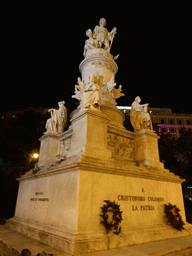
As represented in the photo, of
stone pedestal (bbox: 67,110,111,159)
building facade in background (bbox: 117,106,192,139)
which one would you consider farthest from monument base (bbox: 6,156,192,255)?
building facade in background (bbox: 117,106,192,139)

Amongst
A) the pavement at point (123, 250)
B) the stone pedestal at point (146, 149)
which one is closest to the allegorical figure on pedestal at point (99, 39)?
the stone pedestal at point (146, 149)

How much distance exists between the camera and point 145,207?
26.5ft

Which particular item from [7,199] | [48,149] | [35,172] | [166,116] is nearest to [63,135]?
[48,149]

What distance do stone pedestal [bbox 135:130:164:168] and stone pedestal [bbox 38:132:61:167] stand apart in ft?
15.0

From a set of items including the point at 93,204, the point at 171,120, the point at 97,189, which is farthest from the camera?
the point at 171,120

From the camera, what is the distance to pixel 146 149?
400 inches

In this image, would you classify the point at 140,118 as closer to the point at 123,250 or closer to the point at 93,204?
the point at 93,204

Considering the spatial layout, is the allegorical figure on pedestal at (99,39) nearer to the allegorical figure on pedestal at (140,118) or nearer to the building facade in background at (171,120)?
the allegorical figure on pedestal at (140,118)

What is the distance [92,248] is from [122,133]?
576cm

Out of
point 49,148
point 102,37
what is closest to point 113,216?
point 49,148

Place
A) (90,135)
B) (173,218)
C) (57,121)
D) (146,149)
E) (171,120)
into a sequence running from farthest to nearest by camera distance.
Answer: (171,120), (57,121), (146,149), (173,218), (90,135)

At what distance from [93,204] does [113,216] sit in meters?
0.78

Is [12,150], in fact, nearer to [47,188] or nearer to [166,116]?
[47,188]

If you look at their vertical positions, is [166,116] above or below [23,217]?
above
